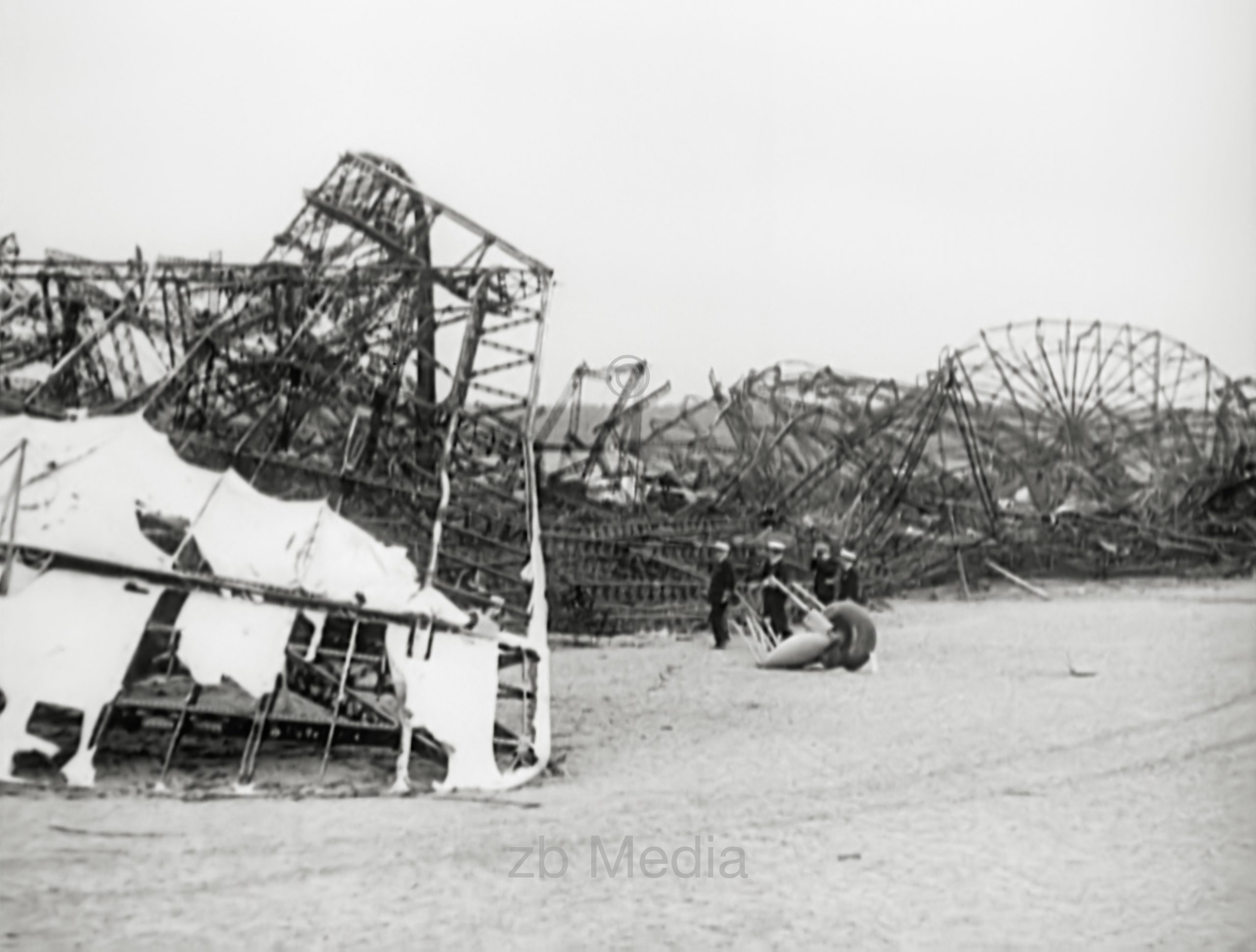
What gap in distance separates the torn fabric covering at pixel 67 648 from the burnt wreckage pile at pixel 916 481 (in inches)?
268

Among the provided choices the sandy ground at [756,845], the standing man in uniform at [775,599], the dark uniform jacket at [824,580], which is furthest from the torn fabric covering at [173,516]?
the dark uniform jacket at [824,580]

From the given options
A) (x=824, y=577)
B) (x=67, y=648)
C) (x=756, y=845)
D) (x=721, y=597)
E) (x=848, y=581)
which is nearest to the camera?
(x=756, y=845)

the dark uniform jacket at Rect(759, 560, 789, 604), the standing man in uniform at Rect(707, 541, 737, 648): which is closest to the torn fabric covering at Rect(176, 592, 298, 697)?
the dark uniform jacket at Rect(759, 560, 789, 604)

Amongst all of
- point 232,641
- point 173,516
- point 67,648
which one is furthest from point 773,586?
point 67,648

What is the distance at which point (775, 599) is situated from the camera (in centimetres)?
1151

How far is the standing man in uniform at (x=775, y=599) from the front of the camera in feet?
37.5

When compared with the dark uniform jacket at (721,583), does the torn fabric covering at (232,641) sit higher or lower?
lower

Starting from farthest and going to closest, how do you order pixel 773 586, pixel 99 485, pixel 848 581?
1. pixel 848 581
2. pixel 773 586
3. pixel 99 485

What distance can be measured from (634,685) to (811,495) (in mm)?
8545

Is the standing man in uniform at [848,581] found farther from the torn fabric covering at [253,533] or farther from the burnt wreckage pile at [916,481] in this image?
the torn fabric covering at [253,533]

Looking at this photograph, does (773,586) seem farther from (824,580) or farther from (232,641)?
(232,641)

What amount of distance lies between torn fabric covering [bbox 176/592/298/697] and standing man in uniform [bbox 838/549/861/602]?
7.67 m

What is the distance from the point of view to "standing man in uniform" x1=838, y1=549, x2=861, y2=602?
1247 centimetres

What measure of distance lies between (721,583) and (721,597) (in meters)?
0.15
